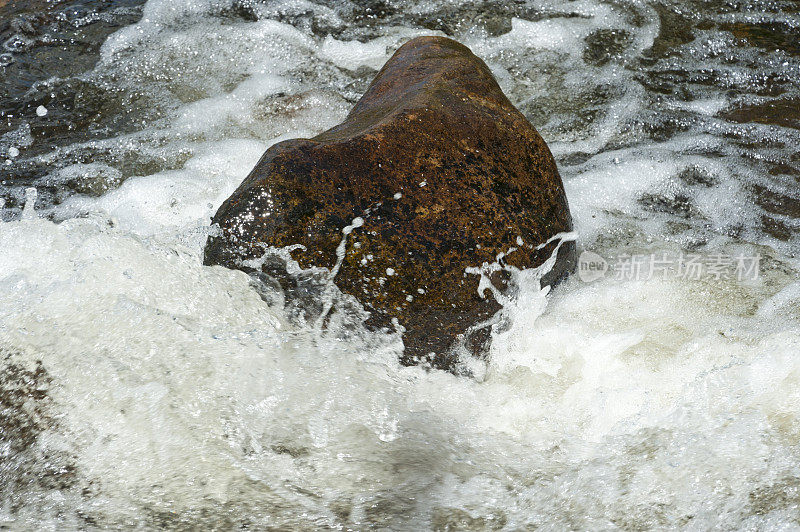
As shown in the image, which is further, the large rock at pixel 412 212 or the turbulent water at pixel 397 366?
the large rock at pixel 412 212

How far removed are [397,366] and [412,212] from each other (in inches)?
23.6

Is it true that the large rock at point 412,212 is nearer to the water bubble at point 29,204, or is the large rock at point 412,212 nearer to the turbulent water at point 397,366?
the turbulent water at point 397,366

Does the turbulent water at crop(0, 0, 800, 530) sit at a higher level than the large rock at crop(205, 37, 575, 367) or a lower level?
lower

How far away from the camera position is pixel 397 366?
2836 mm

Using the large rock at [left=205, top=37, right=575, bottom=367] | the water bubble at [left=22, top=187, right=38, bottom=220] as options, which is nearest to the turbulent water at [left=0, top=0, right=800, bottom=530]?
the water bubble at [left=22, top=187, right=38, bottom=220]

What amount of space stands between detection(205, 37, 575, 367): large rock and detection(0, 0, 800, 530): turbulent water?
16cm

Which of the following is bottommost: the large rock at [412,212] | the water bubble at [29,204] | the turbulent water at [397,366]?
the water bubble at [29,204]

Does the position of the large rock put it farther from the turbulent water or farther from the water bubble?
the water bubble

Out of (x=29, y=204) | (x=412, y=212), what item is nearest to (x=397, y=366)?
(x=412, y=212)

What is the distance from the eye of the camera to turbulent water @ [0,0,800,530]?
232 cm

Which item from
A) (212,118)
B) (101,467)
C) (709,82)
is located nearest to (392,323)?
(101,467)

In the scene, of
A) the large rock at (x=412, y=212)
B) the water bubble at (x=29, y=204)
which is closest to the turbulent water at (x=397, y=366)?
the water bubble at (x=29, y=204)

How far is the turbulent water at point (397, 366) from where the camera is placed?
2.32 m

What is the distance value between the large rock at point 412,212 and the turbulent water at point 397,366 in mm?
158
